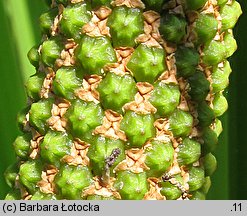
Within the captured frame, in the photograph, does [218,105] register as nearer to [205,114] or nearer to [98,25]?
[205,114]

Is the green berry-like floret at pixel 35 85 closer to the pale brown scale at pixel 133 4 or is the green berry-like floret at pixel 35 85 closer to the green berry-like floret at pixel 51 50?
the green berry-like floret at pixel 51 50

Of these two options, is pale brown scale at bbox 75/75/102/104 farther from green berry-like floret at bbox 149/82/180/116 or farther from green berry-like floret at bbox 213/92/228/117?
green berry-like floret at bbox 213/92/228/117

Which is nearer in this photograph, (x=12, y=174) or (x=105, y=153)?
(x=105, y=153)

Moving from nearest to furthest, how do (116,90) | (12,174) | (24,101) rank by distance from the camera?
(116,90) < (12,174) < (24,101)

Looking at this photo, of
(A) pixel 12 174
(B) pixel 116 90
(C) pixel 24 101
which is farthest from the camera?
(C) pixel 24 101

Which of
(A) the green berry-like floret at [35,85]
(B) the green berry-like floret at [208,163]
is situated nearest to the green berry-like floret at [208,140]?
(B) the green berry-like floret at [208,163]

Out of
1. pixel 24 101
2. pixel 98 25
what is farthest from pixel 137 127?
pixel 24 101

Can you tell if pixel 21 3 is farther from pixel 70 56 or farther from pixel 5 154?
pixel 70 56

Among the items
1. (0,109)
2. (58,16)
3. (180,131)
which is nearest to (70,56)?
(58,16)
